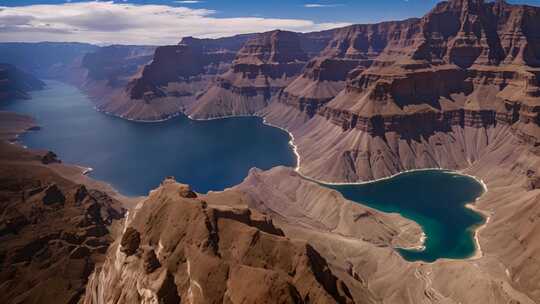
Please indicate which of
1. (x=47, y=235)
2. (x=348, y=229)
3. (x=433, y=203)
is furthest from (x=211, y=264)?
(x=433, y=203)

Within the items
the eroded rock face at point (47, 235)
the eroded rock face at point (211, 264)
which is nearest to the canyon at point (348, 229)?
the eroded rock face at point (211, 264)

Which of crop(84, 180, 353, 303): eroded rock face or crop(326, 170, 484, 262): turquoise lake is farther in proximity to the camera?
crop(326, 170, 484, 262): turquoise lake

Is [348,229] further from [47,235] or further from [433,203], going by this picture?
[47,235]

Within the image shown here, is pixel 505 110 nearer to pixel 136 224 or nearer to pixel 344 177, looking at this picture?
pixel 344 177

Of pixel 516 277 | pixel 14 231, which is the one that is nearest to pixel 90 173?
pixel 14 231

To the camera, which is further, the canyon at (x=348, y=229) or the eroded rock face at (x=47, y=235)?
the eroded rock face at (x=47, y=235)

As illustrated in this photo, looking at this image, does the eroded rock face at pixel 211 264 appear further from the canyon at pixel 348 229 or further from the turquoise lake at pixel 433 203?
the turquoise lake at pixel 433 203

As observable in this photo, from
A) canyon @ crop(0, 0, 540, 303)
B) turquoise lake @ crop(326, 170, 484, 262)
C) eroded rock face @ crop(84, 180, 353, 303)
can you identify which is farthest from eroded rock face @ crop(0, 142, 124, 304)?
turquoise lake @ crop(326, 170, 484, 262)

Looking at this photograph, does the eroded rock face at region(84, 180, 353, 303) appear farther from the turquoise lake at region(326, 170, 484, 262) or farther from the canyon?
the turquoise lake at region(326, 170, 484, 262)
